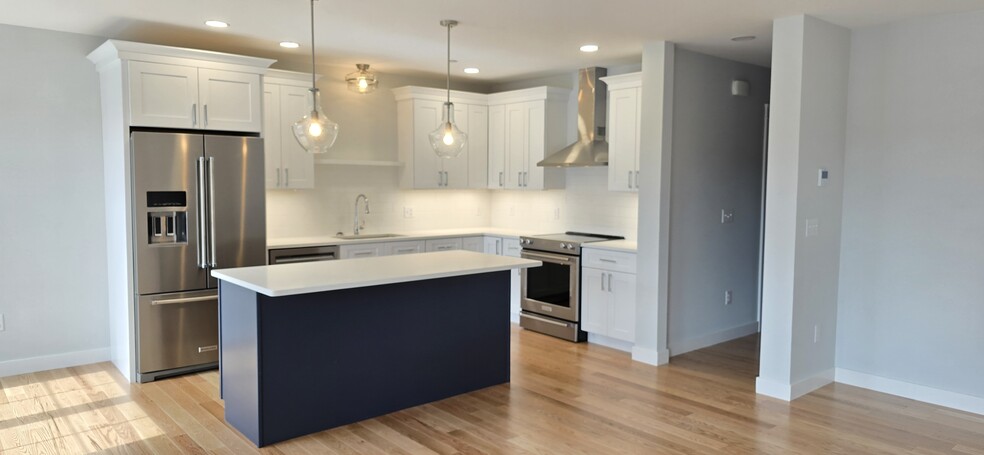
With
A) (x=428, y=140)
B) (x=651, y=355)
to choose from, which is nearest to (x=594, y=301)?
(x=651, y=355)

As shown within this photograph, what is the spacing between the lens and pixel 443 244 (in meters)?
6.61

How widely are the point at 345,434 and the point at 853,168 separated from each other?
12.5ft

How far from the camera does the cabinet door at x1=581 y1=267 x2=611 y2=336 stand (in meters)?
5.71

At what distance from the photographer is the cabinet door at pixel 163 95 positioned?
4609 millimetres

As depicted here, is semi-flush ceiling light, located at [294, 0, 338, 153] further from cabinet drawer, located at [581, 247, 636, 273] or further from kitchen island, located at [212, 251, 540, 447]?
cabinet drawer, located at [581, 247, 636, 273]

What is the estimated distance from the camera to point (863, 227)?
4676 mm

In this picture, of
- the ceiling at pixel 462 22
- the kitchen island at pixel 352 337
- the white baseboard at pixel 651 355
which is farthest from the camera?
the white baseboard at pixel 651 355

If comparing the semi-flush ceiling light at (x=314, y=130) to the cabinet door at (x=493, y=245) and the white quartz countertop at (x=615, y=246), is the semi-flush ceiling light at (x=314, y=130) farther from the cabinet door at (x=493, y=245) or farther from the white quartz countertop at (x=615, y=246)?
the cabinet door at (x=493, y=245)

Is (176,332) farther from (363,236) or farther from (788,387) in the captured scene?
(788,387)

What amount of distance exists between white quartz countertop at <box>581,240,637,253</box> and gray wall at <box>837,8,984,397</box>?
155 cm

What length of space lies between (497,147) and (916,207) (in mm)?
3844

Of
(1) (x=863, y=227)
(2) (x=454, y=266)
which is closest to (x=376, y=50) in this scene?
(2) (x=454, y=266)

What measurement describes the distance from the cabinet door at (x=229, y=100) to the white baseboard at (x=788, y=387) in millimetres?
4074

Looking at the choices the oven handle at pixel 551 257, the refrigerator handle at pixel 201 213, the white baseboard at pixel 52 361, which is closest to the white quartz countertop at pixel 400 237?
the oven handle at pixel 551 257
